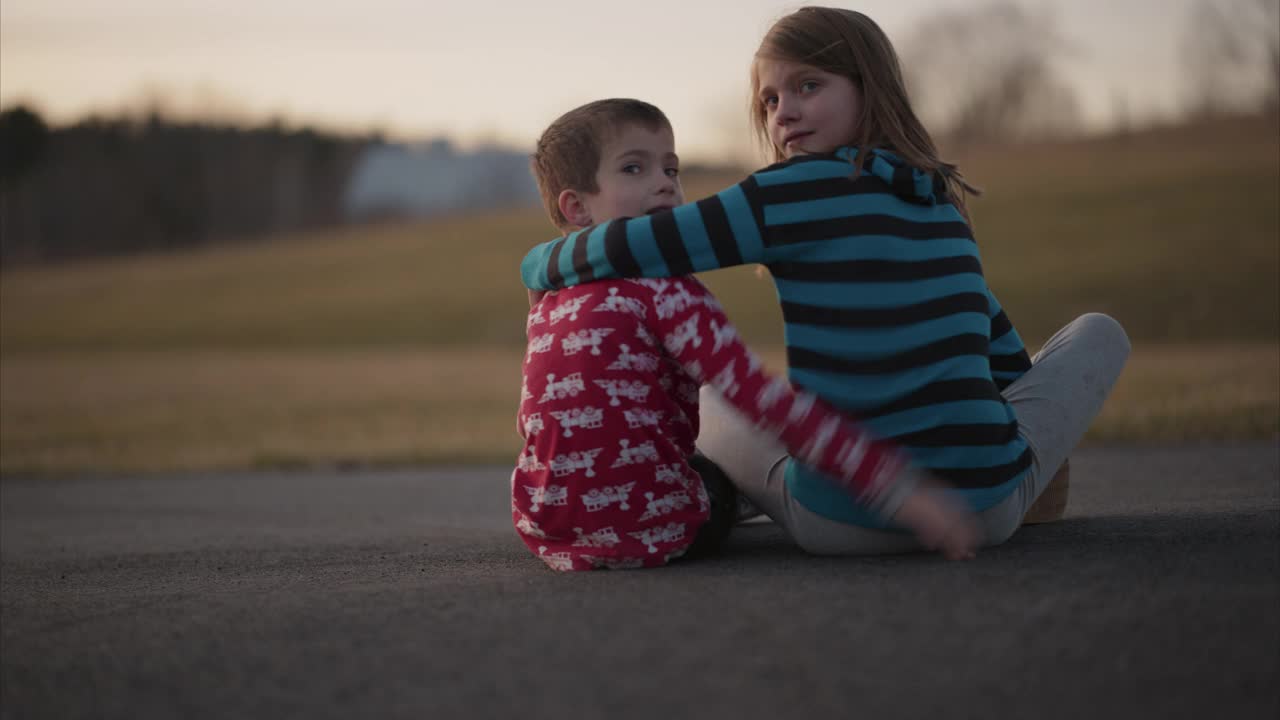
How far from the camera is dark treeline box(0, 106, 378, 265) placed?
41.2 metres

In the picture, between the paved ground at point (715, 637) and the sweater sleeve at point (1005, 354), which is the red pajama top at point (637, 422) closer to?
the paved ground at point (715, 637)

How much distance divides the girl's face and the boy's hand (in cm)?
77

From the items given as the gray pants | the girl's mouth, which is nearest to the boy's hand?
the gray pants

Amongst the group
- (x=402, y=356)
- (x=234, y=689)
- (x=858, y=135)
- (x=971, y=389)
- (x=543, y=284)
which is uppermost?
(x=858, y=135)

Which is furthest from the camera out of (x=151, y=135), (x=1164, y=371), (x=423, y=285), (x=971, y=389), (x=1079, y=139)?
(x=151, y=135)

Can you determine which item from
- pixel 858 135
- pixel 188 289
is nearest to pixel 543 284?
pixel 858 135

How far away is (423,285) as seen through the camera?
95.6 feet

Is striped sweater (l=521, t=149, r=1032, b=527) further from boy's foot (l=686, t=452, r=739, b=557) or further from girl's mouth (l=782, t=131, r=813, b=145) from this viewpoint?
boy's foot (l=686, t=452, r=739, b=557)

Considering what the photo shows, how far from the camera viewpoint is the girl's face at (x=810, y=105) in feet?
7.66

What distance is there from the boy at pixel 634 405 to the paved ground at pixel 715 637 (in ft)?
0.34

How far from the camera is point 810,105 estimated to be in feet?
7.67

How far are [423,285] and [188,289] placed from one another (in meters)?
7.94

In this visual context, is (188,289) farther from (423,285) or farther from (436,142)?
(436,142)

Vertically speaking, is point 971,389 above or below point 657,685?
above
